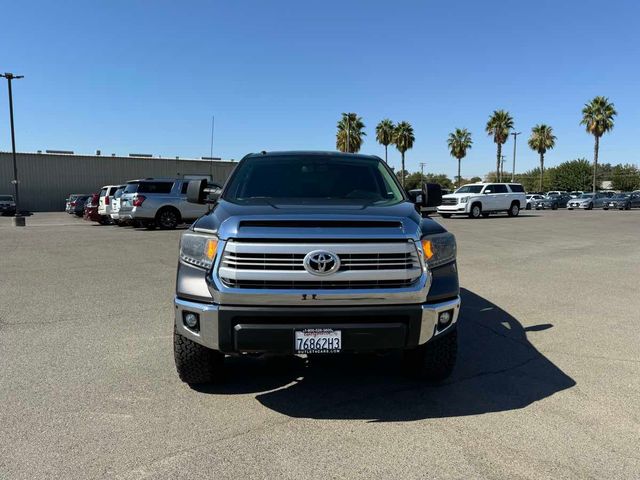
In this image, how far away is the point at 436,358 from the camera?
386 centimetres

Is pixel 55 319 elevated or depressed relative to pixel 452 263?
depressed

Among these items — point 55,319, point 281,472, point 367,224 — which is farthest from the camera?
point 55,319

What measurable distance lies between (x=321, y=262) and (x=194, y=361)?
1334mm

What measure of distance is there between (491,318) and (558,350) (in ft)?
3.96

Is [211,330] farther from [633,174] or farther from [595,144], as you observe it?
[633,174]

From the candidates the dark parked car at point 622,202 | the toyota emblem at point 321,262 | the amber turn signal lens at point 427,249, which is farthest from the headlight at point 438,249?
the dark parked car at point 622,202

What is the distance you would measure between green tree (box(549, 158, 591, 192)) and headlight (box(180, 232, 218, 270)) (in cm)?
9797

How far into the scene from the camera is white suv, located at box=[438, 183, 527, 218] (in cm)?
2752

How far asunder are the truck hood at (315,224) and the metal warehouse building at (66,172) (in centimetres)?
4063

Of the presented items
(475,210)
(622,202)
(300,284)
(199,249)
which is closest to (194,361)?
(199,249)

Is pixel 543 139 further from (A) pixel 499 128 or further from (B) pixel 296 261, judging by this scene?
(B) pixel 296 261

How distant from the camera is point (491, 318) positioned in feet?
20.0

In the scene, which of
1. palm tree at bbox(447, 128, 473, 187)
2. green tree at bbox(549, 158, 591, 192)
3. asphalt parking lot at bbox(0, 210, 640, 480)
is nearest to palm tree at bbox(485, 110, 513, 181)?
palm tree at bbox(447, 128, 473, 187)

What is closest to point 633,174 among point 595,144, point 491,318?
point 595,144
